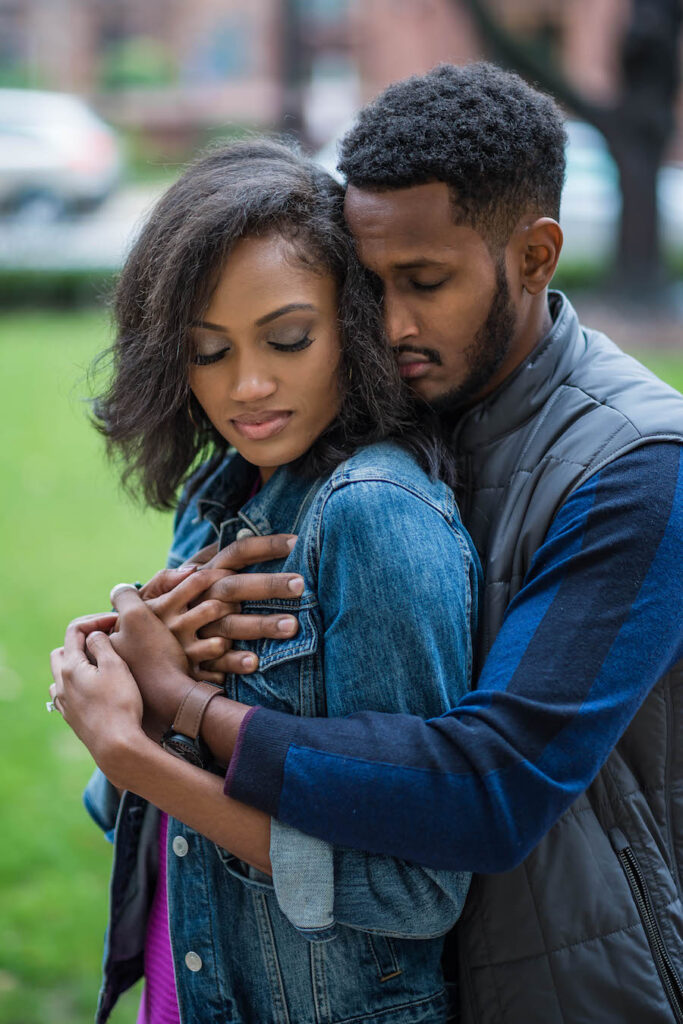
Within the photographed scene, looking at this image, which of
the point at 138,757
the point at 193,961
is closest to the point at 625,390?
the point at 138,757

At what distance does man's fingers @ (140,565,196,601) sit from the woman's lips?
0.29 m

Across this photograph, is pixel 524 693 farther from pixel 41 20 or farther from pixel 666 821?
pixel 41 20

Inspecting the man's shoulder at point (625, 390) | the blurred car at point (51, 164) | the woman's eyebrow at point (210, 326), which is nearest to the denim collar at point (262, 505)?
the woman's eyebrow at point (210, 326)

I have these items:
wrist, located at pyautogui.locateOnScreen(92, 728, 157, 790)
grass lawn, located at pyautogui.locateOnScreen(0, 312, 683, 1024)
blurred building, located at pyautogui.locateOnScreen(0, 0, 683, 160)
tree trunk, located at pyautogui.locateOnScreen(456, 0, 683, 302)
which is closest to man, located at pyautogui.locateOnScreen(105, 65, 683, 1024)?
wrist, located at pyautogui.locateOnScreen(92, 728, 157, 790)

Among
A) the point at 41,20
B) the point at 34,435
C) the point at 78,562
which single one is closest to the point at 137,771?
the point at 78,562

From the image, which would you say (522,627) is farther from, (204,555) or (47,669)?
(47,669)

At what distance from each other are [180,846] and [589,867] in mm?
684

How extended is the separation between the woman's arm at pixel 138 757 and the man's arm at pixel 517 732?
57mm

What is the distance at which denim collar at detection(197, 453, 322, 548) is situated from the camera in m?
1.93

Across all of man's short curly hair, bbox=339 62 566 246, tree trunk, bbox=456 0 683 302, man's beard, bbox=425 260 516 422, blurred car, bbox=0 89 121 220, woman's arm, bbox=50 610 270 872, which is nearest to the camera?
woman's arm, bbox=50 610 270 872

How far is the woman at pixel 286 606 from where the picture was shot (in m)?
1.69

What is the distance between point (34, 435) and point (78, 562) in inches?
→ 103

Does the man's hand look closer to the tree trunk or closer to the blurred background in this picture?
the blurred background

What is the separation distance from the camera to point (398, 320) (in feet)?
6.57
